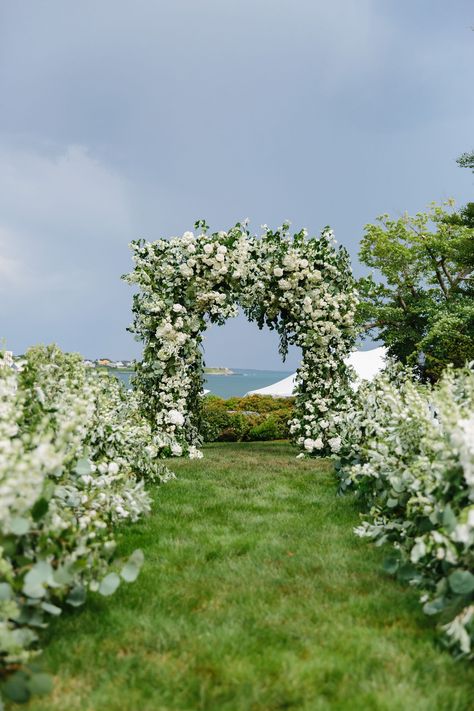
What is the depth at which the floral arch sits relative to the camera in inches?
495

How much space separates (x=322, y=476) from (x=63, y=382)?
491 cm

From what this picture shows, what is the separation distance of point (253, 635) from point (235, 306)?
9707 mm

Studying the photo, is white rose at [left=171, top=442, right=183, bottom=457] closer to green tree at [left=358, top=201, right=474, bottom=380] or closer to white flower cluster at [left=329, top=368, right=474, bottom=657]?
white flower cluster at [left=329, top=368, right=474, bottom=657]

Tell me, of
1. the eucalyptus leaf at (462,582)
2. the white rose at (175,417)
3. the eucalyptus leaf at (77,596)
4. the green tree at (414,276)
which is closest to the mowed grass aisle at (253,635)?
the eucalyptus leaf at (77,596)

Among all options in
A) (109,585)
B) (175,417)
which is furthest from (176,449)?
(109,585)

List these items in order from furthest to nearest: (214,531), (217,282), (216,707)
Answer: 1. (217,282)
2. (214,531)
3. (216,707)

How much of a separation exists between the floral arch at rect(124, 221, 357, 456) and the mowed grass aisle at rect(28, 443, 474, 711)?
6384mm

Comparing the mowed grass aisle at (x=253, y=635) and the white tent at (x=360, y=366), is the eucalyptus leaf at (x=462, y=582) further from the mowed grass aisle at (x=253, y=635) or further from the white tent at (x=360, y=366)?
the white tent at (x=360, y=366)

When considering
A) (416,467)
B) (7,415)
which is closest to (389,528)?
(416,467)

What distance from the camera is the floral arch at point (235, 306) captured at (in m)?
12.6

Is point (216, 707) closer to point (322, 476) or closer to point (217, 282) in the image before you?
point (322, 476)

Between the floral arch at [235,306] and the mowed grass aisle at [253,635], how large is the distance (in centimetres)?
638

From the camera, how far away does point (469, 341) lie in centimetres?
2230

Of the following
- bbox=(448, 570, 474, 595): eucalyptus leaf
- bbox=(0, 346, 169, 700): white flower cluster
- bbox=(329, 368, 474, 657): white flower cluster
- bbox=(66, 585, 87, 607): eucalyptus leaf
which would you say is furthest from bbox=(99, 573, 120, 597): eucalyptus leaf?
bbox=(448, 570, 474, 595): eucalyptus leaf
